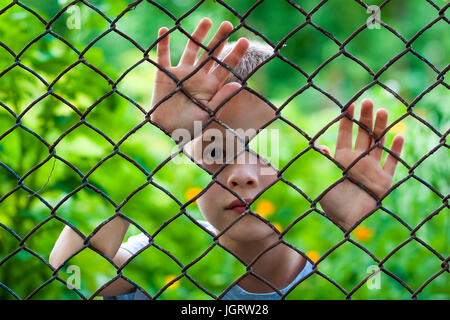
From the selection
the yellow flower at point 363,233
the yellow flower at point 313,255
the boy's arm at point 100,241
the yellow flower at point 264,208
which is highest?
the yellow flower at point 264,208

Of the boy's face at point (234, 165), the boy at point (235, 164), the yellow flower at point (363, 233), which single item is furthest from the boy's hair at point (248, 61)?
the yellow flower at point (363, 233)

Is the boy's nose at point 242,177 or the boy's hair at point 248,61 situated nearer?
the boy's nose at point 242,177

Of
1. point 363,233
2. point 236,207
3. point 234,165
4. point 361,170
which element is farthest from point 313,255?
point 361,170

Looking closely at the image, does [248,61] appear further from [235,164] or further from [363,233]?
[363,233]

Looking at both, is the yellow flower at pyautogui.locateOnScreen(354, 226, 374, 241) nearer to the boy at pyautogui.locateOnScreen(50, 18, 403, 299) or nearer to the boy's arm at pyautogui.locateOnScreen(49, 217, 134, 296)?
the boy at pyautogui.locateOnScreen(50, 18, 403, 299)

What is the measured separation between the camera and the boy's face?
4.81ft

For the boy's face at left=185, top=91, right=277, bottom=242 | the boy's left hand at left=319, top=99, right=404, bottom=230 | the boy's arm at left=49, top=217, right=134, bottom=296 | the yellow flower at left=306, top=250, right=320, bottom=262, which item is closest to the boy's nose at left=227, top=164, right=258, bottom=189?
the boy's face at left=185, top=91, right=277, bottom=242

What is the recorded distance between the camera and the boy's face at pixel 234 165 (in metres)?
1.47

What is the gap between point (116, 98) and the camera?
1854mm

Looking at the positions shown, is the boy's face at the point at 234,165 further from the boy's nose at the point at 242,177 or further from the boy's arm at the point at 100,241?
the boy's arm at the point at 100,241

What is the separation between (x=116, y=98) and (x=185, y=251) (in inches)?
46.3

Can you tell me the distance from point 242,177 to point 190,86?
0.37 m

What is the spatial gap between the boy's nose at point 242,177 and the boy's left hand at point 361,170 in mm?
207
